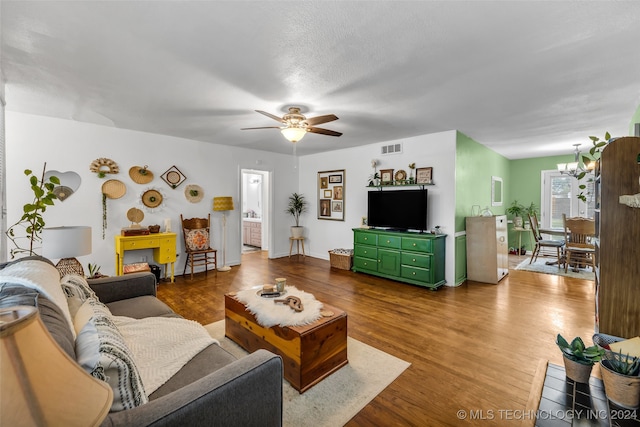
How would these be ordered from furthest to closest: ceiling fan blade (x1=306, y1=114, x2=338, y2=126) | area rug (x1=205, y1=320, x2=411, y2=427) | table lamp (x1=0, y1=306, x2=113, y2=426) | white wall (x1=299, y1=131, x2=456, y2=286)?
1. white wall (x1=299, y1=131, x2=456, y2=286)
2. ceiling fan blade (x1=306, y1=114, x2=338, y2=126)
3. area rug (x1=205, y1=320, x2=411, y2=427)
4. table lamp (x1=0, y1=306, x2=113, y2=426)

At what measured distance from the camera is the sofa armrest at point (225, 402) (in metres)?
0.92

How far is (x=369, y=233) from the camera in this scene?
507cm

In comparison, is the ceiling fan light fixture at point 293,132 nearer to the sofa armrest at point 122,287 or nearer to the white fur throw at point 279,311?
the white fur throw at point 279,311

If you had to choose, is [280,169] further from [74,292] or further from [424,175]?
[74,292]

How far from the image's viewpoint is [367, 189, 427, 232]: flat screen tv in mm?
4660

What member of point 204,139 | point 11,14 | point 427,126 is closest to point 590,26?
point 427,126

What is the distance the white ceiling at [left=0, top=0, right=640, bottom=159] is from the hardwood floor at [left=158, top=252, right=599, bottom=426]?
2.20 meters

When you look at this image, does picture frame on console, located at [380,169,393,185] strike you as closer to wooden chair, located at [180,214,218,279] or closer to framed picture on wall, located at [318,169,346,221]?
framed picture on wall, located at [318,169,346,221]

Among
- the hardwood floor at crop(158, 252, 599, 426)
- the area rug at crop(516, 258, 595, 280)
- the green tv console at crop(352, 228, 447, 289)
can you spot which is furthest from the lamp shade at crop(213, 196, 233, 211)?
the area rug at crop(516, 258, 595, 280)

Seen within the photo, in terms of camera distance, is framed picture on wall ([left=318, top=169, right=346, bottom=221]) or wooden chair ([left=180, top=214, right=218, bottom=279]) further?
framed picture on wall ([left=318, top=169, right=346, bottom=221])

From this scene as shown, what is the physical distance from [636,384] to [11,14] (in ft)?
12.8

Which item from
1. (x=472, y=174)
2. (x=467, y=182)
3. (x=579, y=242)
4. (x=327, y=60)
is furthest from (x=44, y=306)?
(x=579, y=242)

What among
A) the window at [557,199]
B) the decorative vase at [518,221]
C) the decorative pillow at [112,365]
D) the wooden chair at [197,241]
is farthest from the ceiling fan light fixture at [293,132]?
the window at [557,199]

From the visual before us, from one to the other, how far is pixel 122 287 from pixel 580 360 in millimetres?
3203
